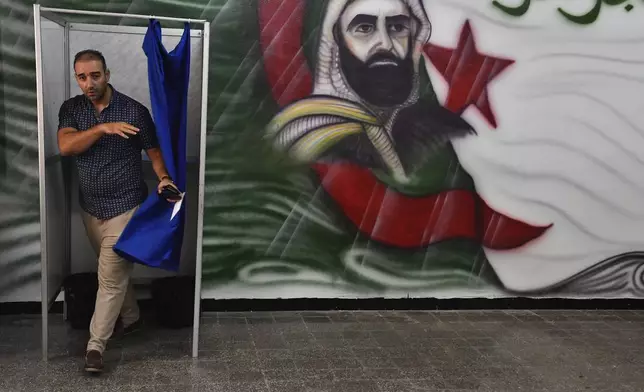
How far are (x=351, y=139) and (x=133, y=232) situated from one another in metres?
1.79

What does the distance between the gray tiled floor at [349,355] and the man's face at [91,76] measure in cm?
161

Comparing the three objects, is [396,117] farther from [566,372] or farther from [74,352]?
[74,352]

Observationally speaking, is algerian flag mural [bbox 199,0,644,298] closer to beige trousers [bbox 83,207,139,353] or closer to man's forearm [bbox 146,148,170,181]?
man's forearm [bbox 146,148,170,181]

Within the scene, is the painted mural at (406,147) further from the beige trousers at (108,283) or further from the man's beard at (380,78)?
the beige trousers at (108,283)

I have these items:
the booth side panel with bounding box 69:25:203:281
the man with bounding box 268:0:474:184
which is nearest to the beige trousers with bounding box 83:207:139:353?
the booth side panel with bounding box 69:25:203:281

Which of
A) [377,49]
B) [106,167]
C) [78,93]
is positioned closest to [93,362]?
[106,167]

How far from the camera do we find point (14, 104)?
4242 millimetres

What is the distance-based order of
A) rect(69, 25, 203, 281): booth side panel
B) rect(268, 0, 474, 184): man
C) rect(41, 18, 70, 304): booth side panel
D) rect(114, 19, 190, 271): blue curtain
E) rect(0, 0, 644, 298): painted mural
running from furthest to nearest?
rect(268, 0, 474, 184): man < rect(0, 0, 644, 298): painted mural < rect(69, 25, 203, 281): booth side panel < rect(41, 18, 70, 304): booth side panel < rect(114, 19, 190, 271): blue curtain

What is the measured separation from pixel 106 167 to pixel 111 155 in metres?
0.08

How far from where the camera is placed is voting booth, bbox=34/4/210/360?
389 centimetres

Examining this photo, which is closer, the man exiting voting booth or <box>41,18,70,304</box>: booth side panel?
the man exiting voting booth

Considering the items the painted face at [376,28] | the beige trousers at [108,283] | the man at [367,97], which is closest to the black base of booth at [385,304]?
the beige trousers at [108,283]

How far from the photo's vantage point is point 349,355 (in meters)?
4.16

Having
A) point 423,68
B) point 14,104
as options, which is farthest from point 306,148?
point 14,104
